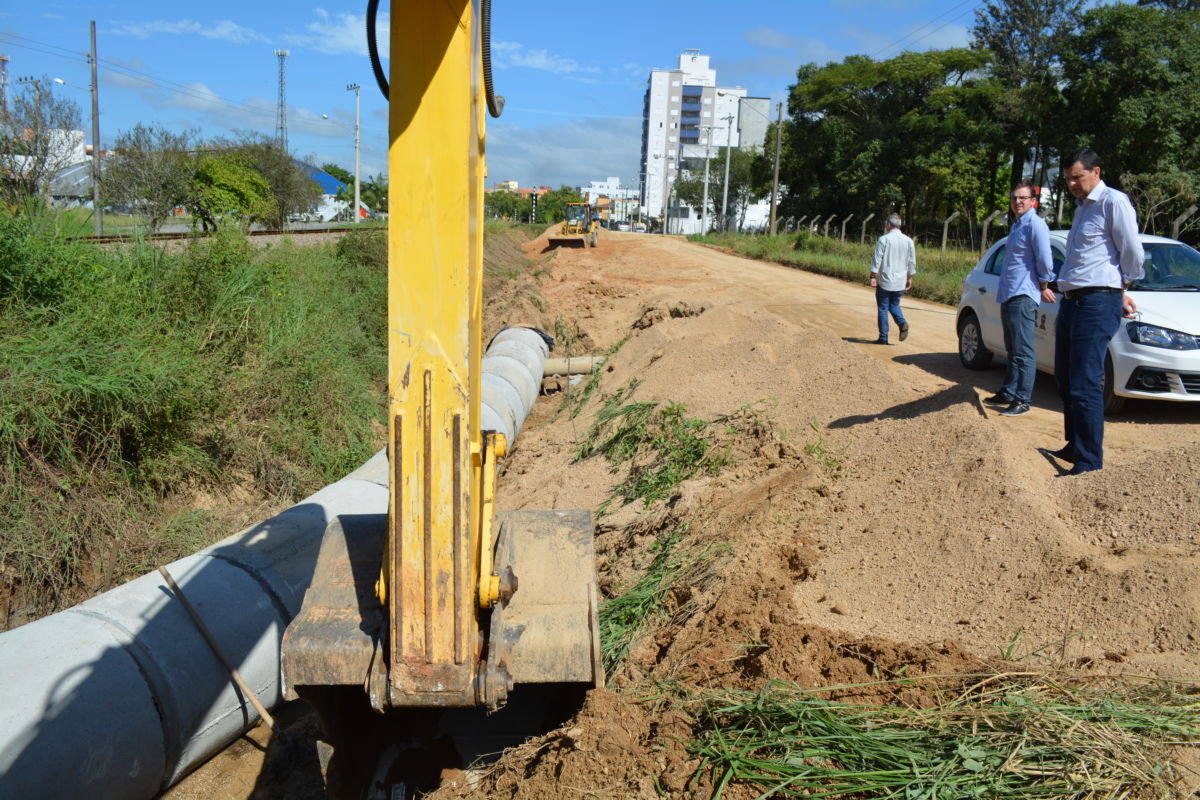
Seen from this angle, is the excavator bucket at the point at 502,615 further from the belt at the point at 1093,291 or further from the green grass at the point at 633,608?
the belt at the point at 1093,291

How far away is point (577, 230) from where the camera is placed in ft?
124

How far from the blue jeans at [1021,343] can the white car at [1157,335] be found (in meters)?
0.37

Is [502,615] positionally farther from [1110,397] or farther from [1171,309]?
[1171,309]

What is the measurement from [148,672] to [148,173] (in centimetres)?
2541

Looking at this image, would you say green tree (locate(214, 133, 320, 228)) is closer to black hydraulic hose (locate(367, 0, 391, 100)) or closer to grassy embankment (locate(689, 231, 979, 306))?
grassy embankment (locate(689, 231, 979, 306))

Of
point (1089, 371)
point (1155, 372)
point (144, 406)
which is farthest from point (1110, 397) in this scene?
point (144, 406)

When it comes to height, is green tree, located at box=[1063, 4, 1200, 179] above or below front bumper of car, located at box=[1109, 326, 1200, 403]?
above

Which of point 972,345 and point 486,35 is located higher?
point 486,35

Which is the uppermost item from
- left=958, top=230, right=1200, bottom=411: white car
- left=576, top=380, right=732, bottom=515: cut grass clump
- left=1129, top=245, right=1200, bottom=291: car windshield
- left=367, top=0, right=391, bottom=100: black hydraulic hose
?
left=367, top=0, right=391, bottom=100: black hydraulic hose

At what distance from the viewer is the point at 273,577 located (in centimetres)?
496

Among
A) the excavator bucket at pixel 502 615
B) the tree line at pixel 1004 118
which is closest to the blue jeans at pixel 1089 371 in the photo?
the excavator bucket at pixel 502 615

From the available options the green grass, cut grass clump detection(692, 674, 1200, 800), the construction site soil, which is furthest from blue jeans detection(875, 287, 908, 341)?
cut grass clump detection(692, 674, 1200, 800)

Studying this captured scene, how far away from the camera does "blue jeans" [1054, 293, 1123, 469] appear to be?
200 inches

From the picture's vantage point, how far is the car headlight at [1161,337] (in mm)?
6383
